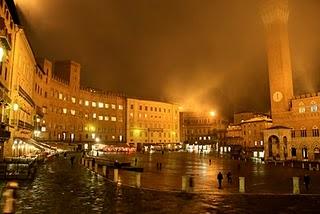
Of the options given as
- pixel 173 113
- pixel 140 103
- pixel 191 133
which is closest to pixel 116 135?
pixel 140 103

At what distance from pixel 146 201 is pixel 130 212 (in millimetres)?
2834

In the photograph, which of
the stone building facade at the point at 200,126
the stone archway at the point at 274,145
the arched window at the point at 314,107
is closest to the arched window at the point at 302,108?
the arched window at the point at 314,107

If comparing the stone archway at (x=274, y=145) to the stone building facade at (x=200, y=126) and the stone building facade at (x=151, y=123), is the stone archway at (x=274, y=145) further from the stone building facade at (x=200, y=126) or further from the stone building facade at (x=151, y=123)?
the stone building facade at (x=200, y=126)

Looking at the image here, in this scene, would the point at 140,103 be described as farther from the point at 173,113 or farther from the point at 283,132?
the point at 283,132

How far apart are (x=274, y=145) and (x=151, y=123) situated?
2578 inches

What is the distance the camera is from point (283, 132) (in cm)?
6506

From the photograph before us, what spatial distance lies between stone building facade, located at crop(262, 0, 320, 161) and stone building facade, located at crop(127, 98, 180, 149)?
59.9 m

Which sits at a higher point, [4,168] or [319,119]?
[319,119]

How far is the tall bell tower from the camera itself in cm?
6950

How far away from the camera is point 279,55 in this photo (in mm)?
69812

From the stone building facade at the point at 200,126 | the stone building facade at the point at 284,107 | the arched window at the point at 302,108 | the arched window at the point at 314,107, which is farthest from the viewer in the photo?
the stone building facade at the point at 200,126

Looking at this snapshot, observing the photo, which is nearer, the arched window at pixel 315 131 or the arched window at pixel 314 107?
the arched window at pixel 315 131

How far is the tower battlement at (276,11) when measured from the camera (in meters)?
70.7

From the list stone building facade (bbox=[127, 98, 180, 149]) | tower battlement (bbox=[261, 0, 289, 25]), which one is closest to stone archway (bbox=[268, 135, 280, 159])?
tower battlement (bbox=[261, 0, 289, 25])
